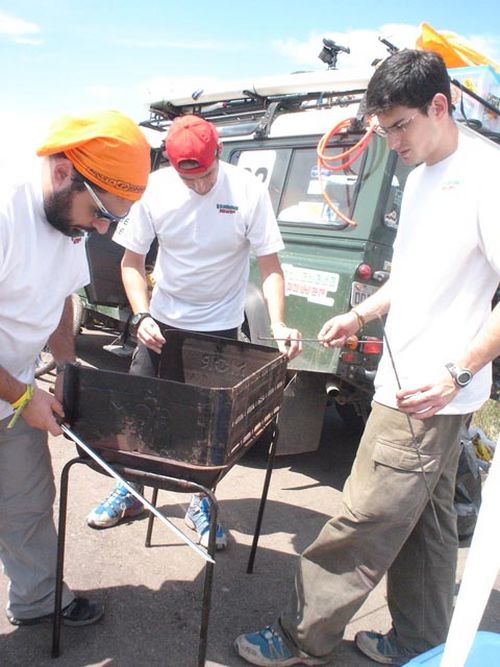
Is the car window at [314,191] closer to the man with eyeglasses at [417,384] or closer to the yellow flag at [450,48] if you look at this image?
the yellow flag at [450,48]

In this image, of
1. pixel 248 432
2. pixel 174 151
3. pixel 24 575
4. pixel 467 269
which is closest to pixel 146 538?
pixel 24 575

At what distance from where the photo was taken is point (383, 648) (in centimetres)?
256

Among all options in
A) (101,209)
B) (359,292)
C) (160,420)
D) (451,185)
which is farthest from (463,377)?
(359,292)

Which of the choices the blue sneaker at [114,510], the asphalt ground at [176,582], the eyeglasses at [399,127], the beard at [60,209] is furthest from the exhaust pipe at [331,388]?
the beard at [60,209]

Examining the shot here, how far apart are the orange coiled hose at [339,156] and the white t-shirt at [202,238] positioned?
3.98 feet

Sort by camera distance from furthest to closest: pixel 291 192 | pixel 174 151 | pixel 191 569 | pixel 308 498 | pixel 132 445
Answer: pixel 291 192
pixel 308 498
pixel 191 569
pixel 174 151
pixel 132 445

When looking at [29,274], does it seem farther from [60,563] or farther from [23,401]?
[60,563]

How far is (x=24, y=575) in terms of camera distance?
2.40m

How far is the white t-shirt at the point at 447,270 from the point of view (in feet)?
6.21

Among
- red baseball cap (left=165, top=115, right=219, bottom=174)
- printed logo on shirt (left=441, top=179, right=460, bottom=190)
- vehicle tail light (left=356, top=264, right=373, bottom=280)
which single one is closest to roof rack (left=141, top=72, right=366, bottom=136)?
vehicle tail light (left=356, top=264, right=373, bottom=280)

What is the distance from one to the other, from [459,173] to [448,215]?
0.14m

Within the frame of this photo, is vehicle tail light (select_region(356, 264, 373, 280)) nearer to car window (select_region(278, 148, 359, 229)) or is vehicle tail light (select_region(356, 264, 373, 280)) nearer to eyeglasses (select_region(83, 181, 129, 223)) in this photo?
car window (select_region(278, 148, 359, 229))

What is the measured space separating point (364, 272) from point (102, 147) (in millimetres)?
2399

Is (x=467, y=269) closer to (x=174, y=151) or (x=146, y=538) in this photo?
(x=174, y=151)
